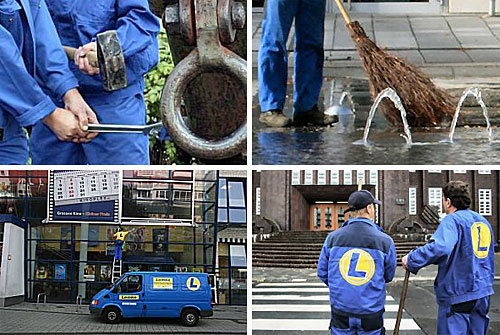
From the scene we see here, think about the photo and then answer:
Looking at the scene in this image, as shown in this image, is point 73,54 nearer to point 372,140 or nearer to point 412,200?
point 372,140

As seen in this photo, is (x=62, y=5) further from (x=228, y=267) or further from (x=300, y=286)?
(x=300, y=286)

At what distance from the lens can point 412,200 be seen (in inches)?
147

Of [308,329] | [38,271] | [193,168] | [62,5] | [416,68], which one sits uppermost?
[62,5]

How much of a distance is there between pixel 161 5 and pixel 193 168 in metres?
0.79

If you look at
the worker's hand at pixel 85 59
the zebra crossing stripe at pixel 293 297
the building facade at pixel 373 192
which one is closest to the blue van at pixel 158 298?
the building facade at pixel 373 192

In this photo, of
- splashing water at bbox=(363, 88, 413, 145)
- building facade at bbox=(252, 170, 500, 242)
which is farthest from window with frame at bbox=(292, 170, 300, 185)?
splashing water at bbox=(363, 88, 413, 145)

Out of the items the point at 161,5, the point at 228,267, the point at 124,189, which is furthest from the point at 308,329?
the point at 161,5

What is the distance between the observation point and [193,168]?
12.3 feet

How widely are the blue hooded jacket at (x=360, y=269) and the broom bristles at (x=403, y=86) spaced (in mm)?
736

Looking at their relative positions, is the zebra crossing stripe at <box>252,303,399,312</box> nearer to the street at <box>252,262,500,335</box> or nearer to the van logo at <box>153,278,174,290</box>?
the street at <box>252,262,500,335</box>

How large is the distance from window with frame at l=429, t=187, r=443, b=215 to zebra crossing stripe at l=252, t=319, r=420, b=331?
659 mm

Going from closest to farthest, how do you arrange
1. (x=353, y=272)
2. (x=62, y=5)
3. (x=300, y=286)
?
1. (x=353, y=272)
2. (x=62, y=5)
3. (x=300, y=286)

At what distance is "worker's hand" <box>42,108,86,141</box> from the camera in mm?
3602

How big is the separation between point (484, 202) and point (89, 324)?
2021 mm
